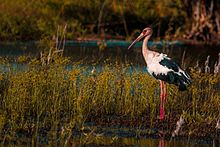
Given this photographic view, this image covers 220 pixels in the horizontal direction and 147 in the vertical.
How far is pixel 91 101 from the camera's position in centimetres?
1087

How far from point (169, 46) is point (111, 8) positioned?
154 inches

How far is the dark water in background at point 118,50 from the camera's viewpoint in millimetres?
18352

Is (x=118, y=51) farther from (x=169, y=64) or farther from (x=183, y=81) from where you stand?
(x=183, y=81)

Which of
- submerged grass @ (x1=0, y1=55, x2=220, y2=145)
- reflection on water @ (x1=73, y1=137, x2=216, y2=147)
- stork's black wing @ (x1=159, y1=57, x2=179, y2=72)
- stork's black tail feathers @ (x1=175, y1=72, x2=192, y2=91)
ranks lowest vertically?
reflection on water @ (x1=73, y1=137, x2=216, y2=147)

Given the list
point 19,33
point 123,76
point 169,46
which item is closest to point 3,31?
point 19,33

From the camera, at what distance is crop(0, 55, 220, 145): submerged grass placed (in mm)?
9977

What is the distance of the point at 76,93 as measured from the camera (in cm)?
1090

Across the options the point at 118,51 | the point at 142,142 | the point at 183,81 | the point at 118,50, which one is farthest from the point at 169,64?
the point at 118,50

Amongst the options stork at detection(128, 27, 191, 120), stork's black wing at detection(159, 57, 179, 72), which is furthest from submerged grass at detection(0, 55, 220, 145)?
stork's black wing at detection(159, 57, 179, 72)

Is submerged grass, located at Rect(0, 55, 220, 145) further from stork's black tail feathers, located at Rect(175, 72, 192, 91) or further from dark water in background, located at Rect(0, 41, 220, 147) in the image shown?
dark water in background, located at Rect(0, 41, 220, 147)

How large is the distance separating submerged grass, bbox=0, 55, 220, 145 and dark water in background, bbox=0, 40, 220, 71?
5977mm

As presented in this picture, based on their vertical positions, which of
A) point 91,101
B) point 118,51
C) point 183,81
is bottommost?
point 91,101

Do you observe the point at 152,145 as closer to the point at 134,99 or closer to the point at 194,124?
the point at 194,124

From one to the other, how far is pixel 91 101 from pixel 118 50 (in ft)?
32.9
